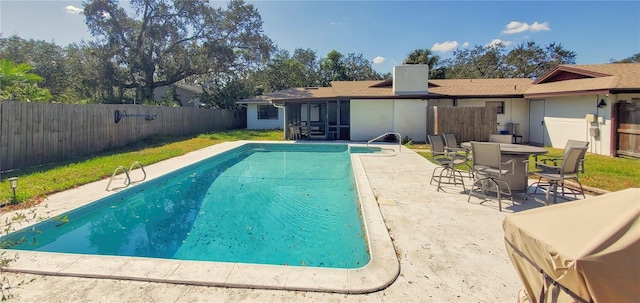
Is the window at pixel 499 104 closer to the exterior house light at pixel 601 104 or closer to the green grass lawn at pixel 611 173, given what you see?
the exterior house light at pixel 601 104

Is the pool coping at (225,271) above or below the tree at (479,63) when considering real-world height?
below

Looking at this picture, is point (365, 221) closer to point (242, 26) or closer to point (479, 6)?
point (479, 6)

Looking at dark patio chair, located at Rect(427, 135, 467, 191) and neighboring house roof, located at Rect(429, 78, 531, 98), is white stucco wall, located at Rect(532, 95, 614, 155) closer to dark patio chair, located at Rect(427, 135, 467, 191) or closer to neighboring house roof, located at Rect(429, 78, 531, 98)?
neighboring house roof, located at Rect(429, 78, 531, 98)

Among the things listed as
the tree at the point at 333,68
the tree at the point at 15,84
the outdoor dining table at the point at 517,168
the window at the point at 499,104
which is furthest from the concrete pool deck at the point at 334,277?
the tree at the point at 333,68

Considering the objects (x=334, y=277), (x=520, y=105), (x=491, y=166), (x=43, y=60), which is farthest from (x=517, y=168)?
(x=43, y=60)

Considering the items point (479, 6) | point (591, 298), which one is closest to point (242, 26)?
point (479, 6)

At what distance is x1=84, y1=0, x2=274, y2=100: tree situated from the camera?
2314cm

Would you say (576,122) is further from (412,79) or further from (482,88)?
(412,79)

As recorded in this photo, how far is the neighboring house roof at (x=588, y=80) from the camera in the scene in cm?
1095

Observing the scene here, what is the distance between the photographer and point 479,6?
48.9ft

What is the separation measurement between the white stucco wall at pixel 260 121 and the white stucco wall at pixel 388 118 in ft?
32.0

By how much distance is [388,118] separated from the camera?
16844 millimetres

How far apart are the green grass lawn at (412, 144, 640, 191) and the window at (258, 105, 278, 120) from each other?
61.7 feet

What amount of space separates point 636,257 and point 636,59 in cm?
4782
